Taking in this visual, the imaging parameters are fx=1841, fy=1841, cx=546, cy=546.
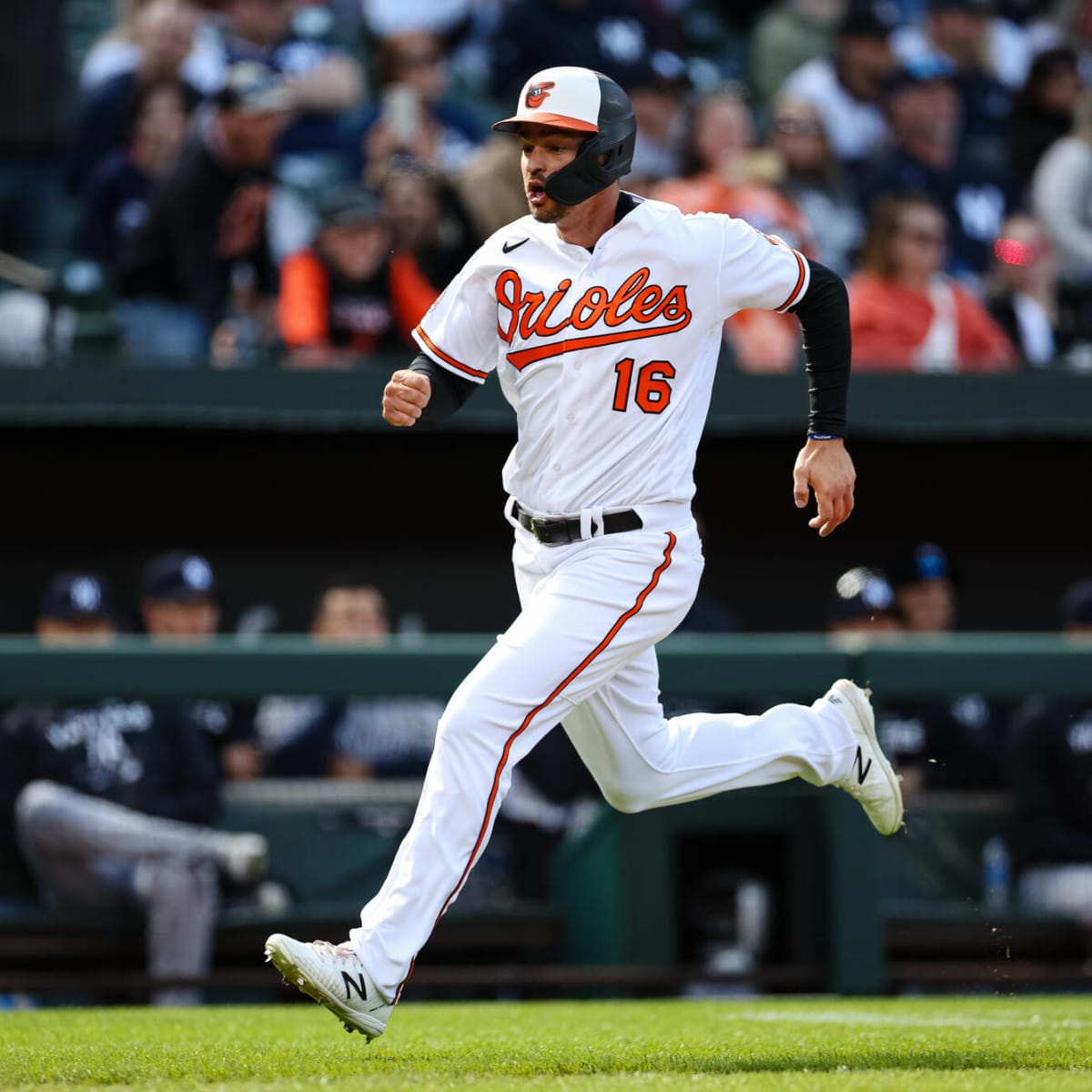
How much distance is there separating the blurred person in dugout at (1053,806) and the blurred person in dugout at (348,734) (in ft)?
5.70

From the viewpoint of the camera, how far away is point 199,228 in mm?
7191

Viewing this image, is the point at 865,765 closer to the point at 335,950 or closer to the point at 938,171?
the point at 335,950

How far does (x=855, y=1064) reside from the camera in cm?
342

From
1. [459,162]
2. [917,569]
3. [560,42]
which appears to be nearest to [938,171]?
[560,42]

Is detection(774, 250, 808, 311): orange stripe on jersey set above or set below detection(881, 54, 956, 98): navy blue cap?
below

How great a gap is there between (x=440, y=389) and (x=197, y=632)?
2629 millimetres

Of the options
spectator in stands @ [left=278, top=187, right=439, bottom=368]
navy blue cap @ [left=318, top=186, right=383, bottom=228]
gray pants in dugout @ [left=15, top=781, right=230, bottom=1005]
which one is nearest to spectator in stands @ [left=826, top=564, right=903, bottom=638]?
spectator in stands @ [left=278, top=187, right=439, bottom=368]

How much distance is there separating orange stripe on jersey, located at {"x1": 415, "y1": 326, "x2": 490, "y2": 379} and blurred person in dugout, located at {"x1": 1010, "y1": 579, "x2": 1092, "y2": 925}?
2442mm

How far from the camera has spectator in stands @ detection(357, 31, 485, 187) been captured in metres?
8.07

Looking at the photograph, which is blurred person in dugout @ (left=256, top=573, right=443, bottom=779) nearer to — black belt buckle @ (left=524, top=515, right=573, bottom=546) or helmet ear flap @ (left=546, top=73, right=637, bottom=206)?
black belt buckle @ (left=524, top=515, right=573, bottom=546)

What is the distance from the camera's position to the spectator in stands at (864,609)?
21.2 ft

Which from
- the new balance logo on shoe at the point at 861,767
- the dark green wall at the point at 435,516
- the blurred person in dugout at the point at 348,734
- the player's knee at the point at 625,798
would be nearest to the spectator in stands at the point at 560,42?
the dark green wall at the point at 435,516

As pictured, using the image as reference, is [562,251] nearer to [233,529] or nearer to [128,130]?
[233,529]

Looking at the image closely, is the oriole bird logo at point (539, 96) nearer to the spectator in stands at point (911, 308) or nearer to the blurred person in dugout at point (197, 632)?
the blurred person in dugout at point (197, 632)
